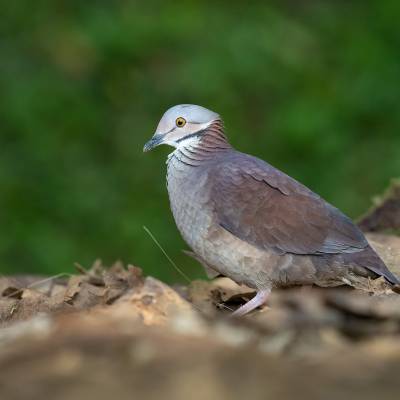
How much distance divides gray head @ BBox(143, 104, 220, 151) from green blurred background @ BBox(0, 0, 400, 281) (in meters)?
4.54

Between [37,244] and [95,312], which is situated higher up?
[95,312]

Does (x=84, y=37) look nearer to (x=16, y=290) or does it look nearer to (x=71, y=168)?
(x=71, y=168)

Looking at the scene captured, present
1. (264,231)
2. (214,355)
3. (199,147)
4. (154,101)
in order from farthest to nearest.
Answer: (154,101) → (199,147) → (264,231) → (214,355)

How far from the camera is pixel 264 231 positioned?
4480mm

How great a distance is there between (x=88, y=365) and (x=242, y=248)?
233cm

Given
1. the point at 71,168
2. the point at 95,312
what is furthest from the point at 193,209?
the point at 71,168

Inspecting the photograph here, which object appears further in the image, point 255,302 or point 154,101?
point 154,101

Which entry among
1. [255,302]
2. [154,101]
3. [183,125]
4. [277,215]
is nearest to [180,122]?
[183,125]

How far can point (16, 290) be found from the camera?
4.13 metres

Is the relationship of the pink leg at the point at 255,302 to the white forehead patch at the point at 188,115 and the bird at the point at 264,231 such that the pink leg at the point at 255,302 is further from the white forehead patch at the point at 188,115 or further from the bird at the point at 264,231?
the white forehead patch at the point at 188,115

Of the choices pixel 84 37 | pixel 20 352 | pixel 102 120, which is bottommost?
pixel 102 120

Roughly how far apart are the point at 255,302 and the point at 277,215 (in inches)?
18.6

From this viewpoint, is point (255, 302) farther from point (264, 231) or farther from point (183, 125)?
point (183, 125)

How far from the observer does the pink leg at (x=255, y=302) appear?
4.00 meters
